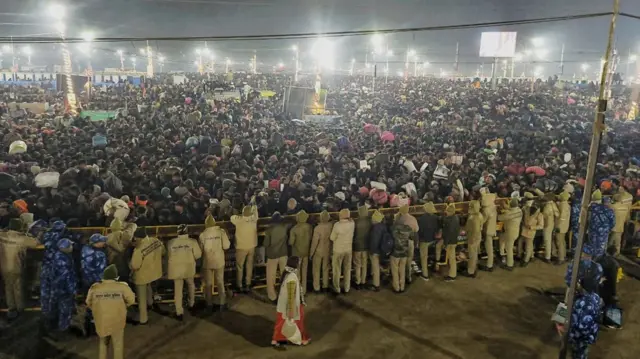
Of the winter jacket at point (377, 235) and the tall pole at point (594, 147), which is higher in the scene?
the tall pole at point (594, 147)

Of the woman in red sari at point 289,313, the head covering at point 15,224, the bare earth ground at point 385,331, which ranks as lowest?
the bare earth ground at point 385,331

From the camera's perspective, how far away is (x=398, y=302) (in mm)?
9094

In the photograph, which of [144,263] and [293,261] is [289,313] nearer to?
[293,261]

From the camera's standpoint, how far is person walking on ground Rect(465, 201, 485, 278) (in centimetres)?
1003

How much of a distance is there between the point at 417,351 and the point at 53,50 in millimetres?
117625

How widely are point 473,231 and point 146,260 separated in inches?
244

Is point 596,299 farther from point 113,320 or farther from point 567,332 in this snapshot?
point 113,320

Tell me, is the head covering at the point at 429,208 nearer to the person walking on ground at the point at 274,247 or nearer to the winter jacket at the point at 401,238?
the winter jacket at the point at 401,238

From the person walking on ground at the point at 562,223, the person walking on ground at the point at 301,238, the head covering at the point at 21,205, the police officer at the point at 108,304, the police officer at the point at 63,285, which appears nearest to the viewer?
the police officer at the point at 108,304

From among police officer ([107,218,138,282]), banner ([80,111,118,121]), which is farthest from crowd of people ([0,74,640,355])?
banner ([80,111,118,121])

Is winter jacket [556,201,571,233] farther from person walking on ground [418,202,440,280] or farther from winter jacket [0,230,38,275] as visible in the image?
winter jacket [0,230,38,275]

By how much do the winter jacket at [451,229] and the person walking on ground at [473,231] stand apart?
33cm

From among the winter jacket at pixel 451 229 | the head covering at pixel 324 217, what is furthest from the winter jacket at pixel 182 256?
the winter jacket at pixel 451 229

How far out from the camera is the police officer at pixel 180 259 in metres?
8.06
